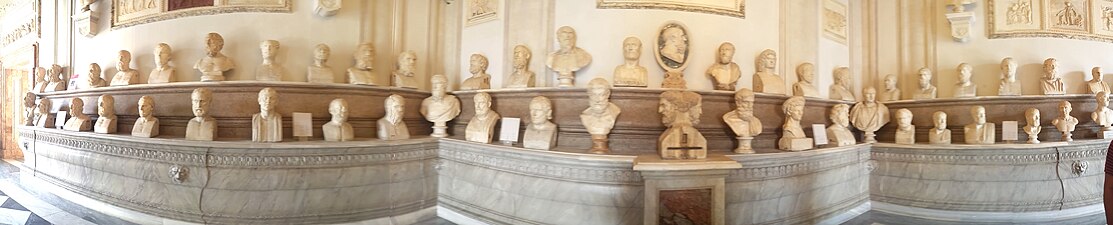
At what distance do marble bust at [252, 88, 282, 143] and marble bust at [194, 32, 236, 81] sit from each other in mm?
859

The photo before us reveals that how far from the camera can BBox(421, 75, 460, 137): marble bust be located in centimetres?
407

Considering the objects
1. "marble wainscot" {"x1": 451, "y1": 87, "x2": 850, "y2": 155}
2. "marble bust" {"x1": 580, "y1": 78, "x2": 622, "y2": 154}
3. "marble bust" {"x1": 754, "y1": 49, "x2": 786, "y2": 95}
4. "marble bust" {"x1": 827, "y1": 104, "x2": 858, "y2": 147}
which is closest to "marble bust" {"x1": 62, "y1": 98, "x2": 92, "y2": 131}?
"marble wainscot" {"x1": 451, "y1": 87, "x2": 850, "y2": 155}

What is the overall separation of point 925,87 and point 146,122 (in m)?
8.49

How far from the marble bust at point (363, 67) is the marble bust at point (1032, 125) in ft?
23.3

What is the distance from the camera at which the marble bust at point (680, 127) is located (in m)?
3.09

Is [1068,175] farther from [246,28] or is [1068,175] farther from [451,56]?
[246,28]

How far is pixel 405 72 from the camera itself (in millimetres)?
4305

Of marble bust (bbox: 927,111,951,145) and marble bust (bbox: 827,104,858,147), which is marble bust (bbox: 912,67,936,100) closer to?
marble bust (bbox: 927,111,951,145)

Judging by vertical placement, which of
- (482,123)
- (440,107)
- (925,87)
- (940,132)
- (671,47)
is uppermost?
(671,47)

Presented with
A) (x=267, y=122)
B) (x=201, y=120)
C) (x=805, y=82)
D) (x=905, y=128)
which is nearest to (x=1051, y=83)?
(x=905, y=128)

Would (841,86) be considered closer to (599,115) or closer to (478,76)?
(599,115)

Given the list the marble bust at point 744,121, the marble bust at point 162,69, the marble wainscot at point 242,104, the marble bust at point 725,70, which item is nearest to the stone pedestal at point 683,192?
the marble bust at point 744,121

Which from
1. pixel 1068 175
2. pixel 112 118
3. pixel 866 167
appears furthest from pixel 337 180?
pixel 1068 175

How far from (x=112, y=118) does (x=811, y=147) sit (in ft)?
23.4
